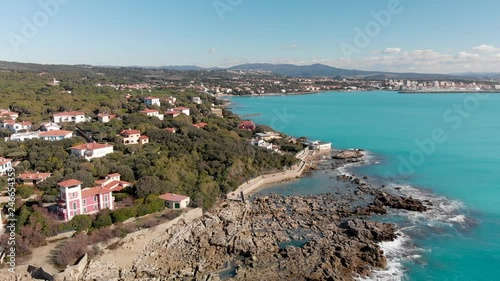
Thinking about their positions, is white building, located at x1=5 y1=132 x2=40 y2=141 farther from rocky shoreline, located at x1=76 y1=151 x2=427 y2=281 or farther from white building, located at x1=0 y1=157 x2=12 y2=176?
rocky shoreline, located at x1=76 y1=151 x2=427 y2=281

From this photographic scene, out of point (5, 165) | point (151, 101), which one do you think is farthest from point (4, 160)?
point (151, 101)

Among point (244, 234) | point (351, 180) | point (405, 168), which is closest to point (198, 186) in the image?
point (244, 234)

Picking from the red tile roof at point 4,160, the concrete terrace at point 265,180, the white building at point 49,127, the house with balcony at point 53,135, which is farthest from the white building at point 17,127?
the concrete terrace at point 265,180

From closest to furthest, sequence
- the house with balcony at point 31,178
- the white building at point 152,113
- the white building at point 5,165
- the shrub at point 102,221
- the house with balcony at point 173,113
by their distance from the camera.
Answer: the shrub at point 102,221, the house with balcony at point 31,178, the white building at point 5,165, the white building at point 152,113, the house with balcony at point 173,113

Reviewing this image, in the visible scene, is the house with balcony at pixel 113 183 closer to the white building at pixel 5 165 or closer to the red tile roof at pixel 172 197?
the red tile roof at pixel 172 197

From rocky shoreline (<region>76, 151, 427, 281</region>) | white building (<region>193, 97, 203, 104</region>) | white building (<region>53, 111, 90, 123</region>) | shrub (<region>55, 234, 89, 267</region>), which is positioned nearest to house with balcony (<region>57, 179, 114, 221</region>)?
shrub (<region>55, 234, 89, 267</region>)

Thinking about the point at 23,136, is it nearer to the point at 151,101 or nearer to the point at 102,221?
the point at 102,221
